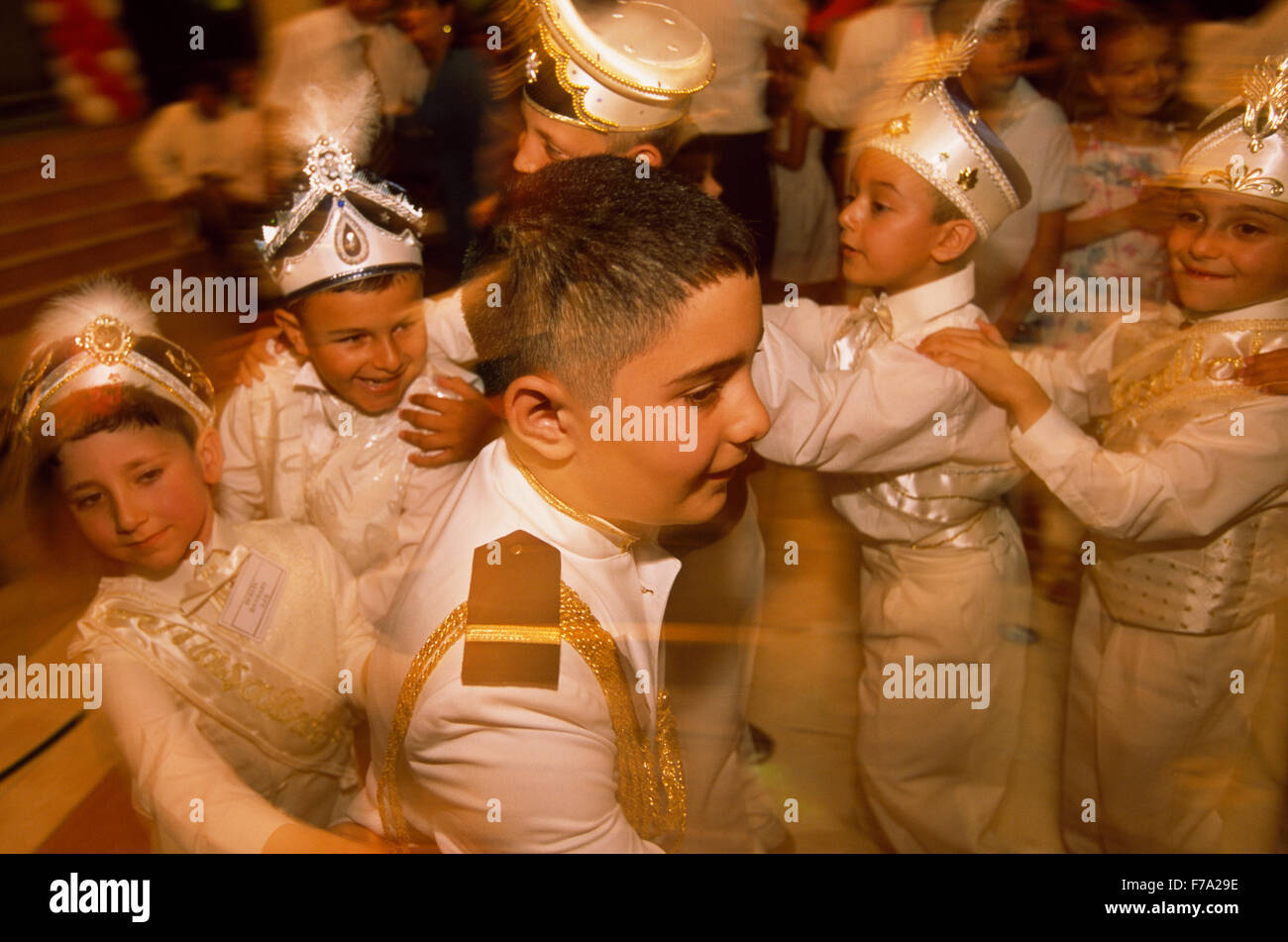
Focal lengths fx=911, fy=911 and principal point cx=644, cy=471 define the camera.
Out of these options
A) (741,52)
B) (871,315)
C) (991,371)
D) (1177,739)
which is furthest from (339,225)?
(1177,739)

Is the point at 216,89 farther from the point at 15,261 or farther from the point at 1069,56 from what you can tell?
the point at 1069,56

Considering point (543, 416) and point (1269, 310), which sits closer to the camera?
point (543, 416)

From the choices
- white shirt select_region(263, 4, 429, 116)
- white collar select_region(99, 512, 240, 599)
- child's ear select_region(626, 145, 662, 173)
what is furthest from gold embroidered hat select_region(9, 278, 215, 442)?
child's ear select_region(626, 145, 662, 173)

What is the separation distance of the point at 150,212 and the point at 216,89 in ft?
0.80

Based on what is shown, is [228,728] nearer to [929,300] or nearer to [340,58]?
[929,300]

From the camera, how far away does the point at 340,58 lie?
1.60 metres

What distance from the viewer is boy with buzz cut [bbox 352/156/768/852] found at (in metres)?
0.77

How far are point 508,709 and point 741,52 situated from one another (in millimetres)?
1560

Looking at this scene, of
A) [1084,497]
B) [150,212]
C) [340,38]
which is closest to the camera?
[1084,497]

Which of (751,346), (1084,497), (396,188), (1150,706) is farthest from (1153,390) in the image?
(396,188)

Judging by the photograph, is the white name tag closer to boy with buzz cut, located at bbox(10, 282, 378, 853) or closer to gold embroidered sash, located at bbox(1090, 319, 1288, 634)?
boy with buzz cut, located at bbox(10, 282, 378, 853)

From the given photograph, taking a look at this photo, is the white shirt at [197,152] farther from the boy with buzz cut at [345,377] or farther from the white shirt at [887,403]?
the white shirt at [887,403]

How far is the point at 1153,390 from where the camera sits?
1.24 meters

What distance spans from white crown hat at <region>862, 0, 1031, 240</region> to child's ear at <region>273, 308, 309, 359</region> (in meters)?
0.83
